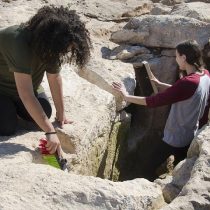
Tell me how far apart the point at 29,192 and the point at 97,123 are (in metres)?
1.54

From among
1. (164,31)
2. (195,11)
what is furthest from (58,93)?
(195,11)

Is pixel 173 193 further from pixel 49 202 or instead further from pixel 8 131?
pixel 8 131

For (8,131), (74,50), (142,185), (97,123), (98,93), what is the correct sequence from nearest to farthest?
(142,185)
(74,50)
(8,131)
(97,123)
(98,93)

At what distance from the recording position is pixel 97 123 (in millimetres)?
4465

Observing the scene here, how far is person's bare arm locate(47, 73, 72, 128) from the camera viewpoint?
13.3 feet

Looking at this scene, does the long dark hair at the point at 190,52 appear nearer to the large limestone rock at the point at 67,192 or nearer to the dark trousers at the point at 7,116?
the dark trousers at the point at 7,116

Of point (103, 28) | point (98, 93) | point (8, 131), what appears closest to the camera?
point (8, 131)

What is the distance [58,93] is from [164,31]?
229cm

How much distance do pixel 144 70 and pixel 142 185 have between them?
2.88 metres

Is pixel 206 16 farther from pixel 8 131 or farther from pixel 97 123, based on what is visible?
pixel 8 131

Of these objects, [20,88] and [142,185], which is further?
[20,88]

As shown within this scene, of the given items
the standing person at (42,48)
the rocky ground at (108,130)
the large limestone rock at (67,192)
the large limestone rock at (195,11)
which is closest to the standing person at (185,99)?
the rocky ground at (108,130)

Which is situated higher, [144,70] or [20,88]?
[20,88]

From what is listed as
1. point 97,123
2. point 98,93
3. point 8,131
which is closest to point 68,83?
point 98,93
